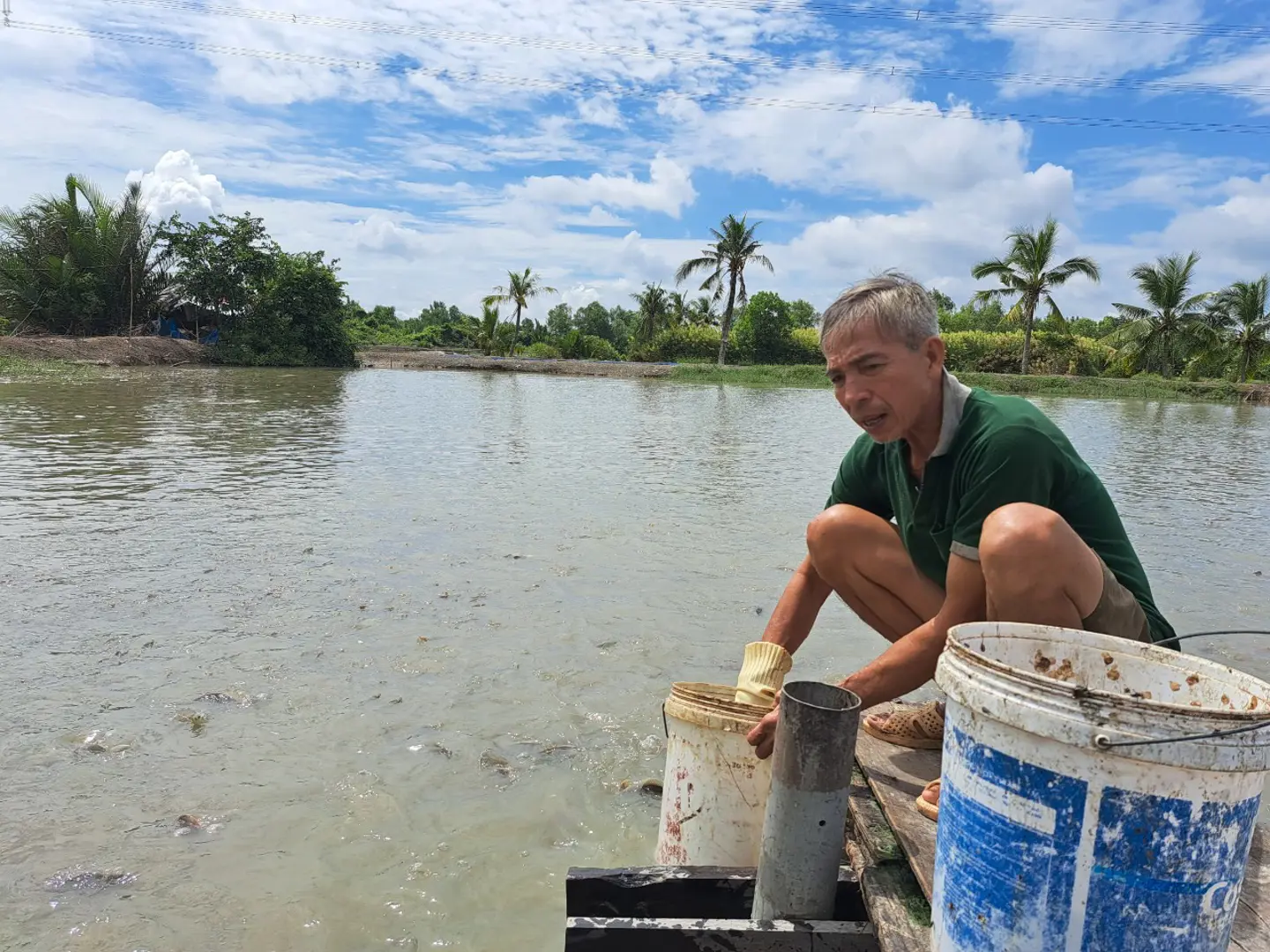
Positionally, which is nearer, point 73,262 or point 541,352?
point 73,262

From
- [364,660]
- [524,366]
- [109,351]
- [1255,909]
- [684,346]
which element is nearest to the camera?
[1255,909]

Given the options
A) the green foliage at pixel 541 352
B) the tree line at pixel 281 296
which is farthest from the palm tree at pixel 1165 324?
the green foliage at pixel 541 352

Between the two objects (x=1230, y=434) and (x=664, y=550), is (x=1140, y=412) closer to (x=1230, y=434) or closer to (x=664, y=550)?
(x=1230, y=434)

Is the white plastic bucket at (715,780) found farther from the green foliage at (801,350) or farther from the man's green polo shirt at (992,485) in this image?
the green foliage at (801,350)

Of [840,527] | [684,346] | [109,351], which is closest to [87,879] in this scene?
[840,527]

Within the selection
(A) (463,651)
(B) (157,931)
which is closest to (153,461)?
(A) (463,651)

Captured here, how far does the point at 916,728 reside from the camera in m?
A: 2.38

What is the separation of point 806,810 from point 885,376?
968 millimetres

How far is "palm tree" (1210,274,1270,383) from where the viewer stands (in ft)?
115

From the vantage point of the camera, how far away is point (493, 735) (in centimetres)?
309

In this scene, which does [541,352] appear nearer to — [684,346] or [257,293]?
[684,346]

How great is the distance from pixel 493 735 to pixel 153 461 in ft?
23.7

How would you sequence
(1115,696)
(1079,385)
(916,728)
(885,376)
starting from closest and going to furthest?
(1115,696)
(885,376)
(916,728)
(1079,385)

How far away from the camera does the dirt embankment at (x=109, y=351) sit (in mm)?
26156
